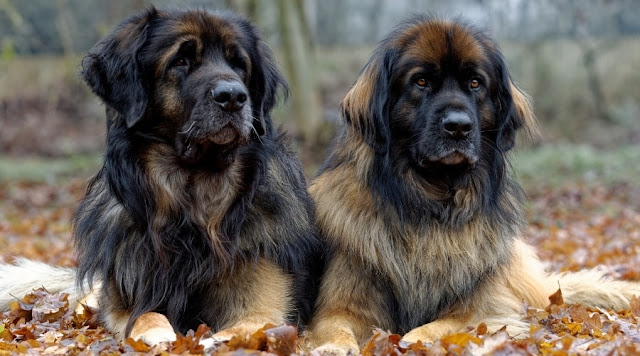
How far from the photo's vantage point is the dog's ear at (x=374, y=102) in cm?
501

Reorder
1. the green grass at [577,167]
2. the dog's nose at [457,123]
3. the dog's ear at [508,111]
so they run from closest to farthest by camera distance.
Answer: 1. the dog's nose at [457,123]
2. the dog's ear at [508,111]
3. the green grass at [577,167]

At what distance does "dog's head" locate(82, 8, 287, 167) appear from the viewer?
14.6ft

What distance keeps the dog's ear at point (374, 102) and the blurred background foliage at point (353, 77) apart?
12.6 metres

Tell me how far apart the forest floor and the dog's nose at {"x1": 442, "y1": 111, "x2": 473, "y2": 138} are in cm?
121

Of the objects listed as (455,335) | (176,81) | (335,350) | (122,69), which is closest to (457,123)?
(455,335)

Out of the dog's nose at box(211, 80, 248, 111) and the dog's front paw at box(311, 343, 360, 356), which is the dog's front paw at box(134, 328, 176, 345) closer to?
the dog's front paw at box(311, 343, 360, 356)

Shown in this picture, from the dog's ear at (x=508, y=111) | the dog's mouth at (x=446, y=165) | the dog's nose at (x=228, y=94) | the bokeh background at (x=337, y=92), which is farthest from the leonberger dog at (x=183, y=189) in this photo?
the bokeh background at (x=337, y=92)

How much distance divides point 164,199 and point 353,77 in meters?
15.7

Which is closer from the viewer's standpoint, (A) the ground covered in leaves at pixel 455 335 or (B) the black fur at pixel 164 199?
(A) the ground covered in leaves at pixel 455 335

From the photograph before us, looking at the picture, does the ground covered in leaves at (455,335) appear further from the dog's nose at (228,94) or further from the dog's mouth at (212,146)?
the dog's nose at (228,94)

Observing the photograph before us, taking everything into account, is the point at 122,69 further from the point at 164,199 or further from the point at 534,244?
the point at 534,244

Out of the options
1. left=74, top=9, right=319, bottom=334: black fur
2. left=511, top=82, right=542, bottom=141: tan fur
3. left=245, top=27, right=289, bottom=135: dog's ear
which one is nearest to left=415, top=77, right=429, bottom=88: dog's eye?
left=511, top=82, right=542, bottom=141: tan fur

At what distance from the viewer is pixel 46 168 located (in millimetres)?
19000

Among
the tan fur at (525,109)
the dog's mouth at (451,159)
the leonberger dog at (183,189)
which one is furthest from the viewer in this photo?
the tan fur at (525,109)
